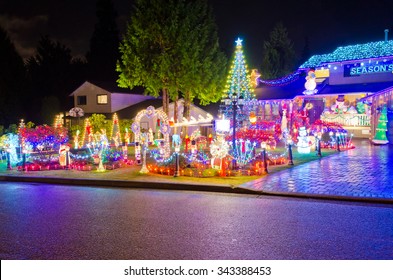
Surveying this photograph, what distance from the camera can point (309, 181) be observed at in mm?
11234

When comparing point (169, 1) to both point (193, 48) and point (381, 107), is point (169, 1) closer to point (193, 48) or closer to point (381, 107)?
point (193, 48)

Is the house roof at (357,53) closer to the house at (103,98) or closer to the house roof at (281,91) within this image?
the house roof at (281,91)

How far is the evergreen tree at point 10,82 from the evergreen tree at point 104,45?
16065 millimetres

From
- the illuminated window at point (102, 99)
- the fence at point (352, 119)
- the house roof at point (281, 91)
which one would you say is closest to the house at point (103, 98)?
the illuminated window at point (102, 99)

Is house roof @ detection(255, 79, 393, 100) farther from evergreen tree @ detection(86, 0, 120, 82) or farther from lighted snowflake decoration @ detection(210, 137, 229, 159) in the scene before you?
evergreen tree @ detection(86, 0, 120, 82)

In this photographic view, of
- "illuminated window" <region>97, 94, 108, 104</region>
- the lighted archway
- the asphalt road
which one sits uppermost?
"illuminated window" <region>97, 94, 108, 104</region>

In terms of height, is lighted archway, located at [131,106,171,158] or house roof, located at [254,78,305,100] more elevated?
house roof, located at [254,78,305,100]

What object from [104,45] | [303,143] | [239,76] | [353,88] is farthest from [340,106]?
[104,45]

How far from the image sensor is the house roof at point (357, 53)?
2727cm

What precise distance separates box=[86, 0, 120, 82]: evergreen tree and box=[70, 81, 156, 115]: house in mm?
15775

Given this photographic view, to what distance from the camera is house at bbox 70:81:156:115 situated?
138ft

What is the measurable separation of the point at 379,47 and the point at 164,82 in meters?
15.5

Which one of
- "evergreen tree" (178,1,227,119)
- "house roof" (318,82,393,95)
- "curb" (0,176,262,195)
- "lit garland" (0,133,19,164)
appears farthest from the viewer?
"evergreen tree" (178,1,227,119)

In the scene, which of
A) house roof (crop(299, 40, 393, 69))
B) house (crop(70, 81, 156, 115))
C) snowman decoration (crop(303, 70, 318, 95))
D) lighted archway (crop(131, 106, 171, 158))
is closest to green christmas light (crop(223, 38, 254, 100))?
lighted archway (crop(131, 106, 171, 158))
